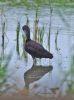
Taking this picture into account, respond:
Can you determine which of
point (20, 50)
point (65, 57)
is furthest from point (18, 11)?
point (65, 57)

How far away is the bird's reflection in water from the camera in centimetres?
576

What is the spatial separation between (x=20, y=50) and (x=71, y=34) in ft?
4.30

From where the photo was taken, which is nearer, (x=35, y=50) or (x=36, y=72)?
(x=36, y=72)

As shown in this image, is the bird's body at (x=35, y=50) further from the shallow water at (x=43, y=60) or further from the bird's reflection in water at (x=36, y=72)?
the bird's reflection in water at (x=36, y=72)

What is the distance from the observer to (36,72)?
248 inches

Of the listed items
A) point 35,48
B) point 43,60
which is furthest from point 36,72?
point 35,48

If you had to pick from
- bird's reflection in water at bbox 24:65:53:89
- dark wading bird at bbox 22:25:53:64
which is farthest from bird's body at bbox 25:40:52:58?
bird's reflection in water at bbox 24:65:53:89

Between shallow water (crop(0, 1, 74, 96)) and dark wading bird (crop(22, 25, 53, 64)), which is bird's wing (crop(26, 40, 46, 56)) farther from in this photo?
shallow water (crop(0, 1, 74, 96))

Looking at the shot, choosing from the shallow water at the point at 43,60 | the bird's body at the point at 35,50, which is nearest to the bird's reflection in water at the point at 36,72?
the shallow water at the point at 43,60

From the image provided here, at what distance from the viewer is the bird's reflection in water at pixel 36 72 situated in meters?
5.76

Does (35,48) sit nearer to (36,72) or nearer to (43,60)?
(43,60)

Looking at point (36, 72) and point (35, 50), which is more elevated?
point (35, 50)

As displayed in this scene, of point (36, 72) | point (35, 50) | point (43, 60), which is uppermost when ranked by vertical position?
point (35, 50)

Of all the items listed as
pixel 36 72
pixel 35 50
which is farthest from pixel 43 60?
pixel 36 72
